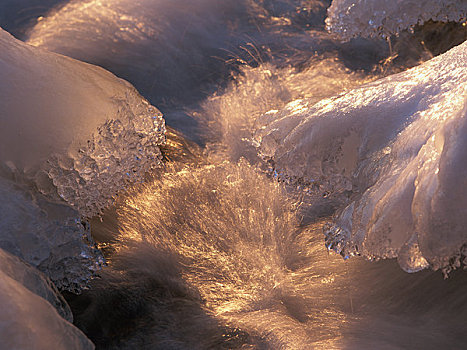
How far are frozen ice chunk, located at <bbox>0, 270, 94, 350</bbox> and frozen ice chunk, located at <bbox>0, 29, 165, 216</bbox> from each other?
41 centimetres

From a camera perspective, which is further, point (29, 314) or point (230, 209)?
point (230, 209)

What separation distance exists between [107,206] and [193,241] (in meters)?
0.27

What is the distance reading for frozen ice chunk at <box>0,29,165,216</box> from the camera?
123cm

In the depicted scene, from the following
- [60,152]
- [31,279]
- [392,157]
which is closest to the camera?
[31,279]

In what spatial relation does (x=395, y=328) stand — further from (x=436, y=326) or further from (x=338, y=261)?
(x=338, y=261)

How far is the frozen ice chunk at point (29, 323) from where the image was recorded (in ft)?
2.54

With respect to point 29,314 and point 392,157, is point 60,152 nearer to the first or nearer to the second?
point 29,314

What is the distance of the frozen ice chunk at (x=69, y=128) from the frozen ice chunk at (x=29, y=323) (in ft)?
1.35

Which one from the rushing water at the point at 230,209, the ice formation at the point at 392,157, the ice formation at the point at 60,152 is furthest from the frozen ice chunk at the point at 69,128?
the ice formation at the point at 392,157

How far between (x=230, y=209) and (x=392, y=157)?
21.3 inches

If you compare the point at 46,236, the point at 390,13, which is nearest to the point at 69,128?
the point at 46,236

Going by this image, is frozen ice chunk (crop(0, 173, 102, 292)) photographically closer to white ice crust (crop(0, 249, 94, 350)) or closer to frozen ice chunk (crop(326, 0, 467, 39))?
white ice crust (crop(0, 249, 94, 350))

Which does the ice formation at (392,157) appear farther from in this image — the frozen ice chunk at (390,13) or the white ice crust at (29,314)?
the frozen ice chunk at (390,13)

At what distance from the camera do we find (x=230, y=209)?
148 cm
